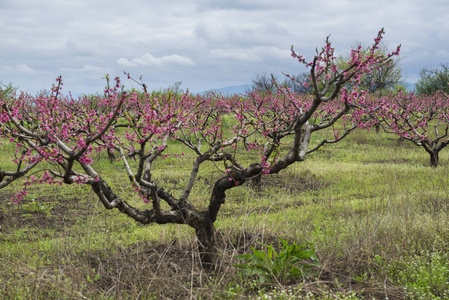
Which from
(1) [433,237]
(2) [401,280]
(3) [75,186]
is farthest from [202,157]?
(3) [75,186]

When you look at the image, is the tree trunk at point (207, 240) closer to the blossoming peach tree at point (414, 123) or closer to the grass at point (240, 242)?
the grass at point (240, 242)

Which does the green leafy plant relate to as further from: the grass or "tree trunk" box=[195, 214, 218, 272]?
"tree trunk" box=[195, 214, 218, 272]

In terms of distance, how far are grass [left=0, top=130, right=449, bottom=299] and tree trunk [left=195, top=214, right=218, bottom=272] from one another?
0.15 meters

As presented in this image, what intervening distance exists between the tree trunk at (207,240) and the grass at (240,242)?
152mm

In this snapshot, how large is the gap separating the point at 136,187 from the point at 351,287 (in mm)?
2914

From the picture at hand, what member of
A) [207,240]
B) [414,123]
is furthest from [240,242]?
[414,123]

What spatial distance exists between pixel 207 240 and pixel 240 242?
2.36 ft

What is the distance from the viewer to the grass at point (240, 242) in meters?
4.20

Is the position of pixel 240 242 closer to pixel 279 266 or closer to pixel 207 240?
pixel 207 240

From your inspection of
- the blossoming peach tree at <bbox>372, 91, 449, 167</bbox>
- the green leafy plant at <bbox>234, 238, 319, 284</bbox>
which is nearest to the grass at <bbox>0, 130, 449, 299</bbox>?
the green leafy plant at <bbox>234, 238, 319, 284</bbox>

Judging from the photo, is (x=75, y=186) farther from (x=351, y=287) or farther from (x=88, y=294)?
(x=351, y=287)

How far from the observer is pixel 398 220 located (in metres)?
5.91

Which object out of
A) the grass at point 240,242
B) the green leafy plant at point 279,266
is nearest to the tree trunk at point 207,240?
the grass at point 240,242

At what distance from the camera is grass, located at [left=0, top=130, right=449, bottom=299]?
13.8 feet
